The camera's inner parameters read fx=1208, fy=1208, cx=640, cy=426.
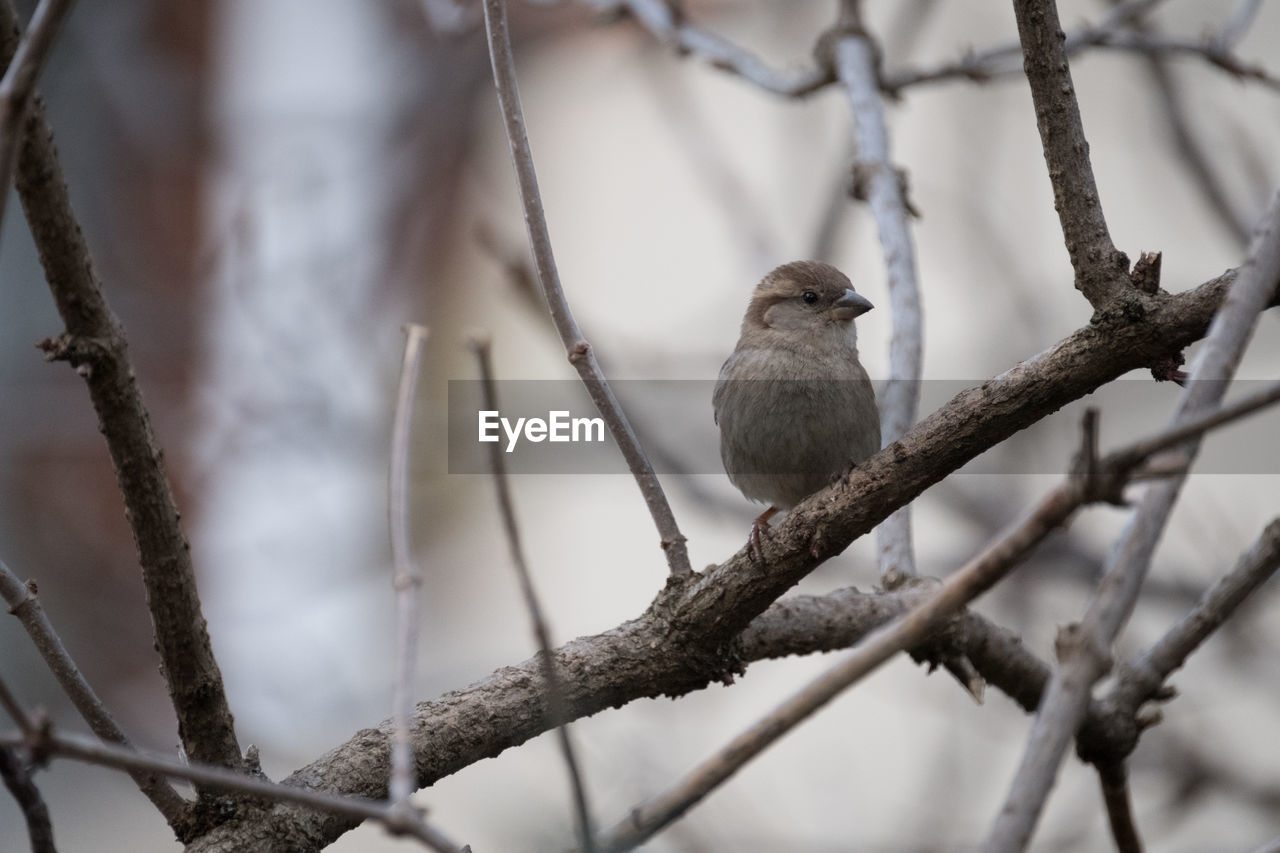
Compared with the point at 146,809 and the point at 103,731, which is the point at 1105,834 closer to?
the point at 103,731

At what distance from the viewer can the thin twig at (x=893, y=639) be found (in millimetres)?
1356

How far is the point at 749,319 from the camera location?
4.70 metres

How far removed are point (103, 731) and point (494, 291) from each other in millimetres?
7031

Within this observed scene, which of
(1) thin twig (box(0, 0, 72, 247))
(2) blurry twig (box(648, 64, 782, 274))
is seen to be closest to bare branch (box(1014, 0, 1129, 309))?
(1) thin twig (box(0, 0, 72, 247))

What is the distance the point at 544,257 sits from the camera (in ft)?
8.50

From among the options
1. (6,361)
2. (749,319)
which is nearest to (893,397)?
(749,319)

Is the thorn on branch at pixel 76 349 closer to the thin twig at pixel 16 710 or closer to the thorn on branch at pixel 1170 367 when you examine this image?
the thin twig at pixel 16 710

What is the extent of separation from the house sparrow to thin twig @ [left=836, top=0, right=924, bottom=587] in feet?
0.35

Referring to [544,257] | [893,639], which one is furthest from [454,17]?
[893,639]

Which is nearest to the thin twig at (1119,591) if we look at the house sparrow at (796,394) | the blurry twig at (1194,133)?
the house sparrow at (796,394)

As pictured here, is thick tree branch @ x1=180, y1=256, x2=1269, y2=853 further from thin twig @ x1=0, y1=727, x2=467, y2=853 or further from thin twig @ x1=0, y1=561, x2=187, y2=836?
thin twig @ x1=0, y1=727, x2=467, y2=853

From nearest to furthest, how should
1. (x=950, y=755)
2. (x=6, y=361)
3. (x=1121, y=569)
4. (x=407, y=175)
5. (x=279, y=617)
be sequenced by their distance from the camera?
(x=1121, y=569) < (x=950, y=755) < (x=279, y=617) < (x=6, y=361) < (x=407, y=175)

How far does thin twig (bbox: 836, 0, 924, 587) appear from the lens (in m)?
3.82

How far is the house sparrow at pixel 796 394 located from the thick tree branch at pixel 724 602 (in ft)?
2.72
